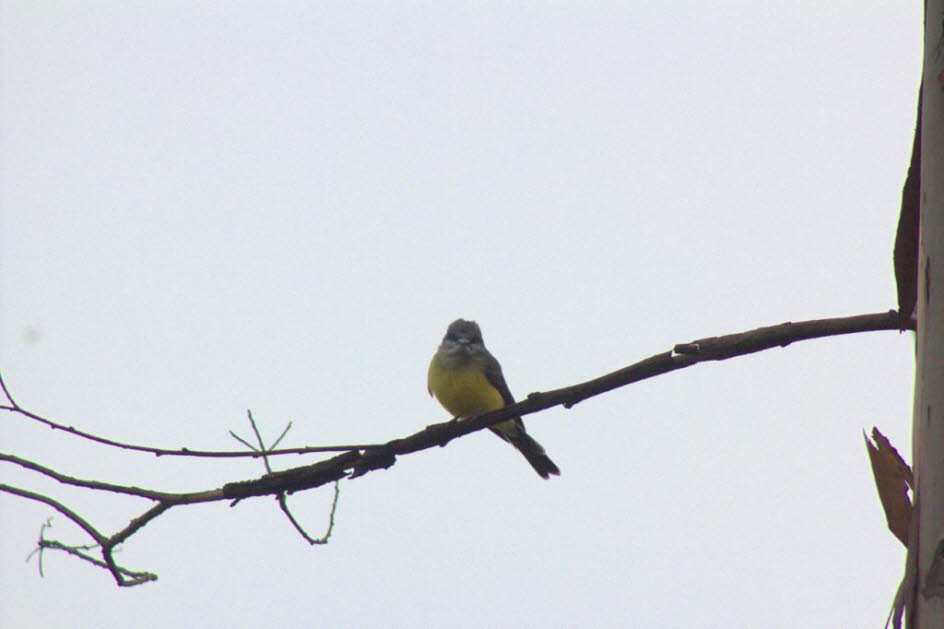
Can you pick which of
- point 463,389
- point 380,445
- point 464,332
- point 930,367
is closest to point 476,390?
point 463,389

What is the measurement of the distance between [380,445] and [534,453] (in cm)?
472

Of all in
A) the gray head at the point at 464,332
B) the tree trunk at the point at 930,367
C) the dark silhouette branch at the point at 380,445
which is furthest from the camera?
the gray head at the point at 464,332

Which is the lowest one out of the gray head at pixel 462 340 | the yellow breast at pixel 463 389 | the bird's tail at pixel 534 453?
the bird's tail at pixel 534 453

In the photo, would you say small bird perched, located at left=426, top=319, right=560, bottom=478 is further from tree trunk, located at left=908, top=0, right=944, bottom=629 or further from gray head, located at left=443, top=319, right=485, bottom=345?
tree trunk, located at left=908, top=0, right=944, bottom=629

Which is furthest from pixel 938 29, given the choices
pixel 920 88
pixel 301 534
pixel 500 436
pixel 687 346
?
pixel 500 436

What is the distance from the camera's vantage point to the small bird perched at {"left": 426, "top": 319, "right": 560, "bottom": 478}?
788 centimetres

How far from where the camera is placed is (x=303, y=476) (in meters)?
3.42

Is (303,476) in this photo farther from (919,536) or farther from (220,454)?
(919,536)

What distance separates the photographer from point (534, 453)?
800 cm

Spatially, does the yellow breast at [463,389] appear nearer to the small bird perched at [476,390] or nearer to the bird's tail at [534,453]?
the small bird perched at [476,390]

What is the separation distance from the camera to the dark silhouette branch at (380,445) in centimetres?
298

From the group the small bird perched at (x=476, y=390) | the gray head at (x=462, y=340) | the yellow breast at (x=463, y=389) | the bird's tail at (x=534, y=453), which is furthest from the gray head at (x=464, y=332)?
the bird's tail at (x=534, y=453)

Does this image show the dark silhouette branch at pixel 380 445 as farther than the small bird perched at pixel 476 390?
No

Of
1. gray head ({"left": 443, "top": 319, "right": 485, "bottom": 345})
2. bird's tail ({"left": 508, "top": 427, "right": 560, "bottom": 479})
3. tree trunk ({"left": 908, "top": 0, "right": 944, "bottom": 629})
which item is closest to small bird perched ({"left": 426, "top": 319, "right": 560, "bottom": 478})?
bird's tail ({"left": 508, "top": 427, "right": 560, "bottom": 479})
